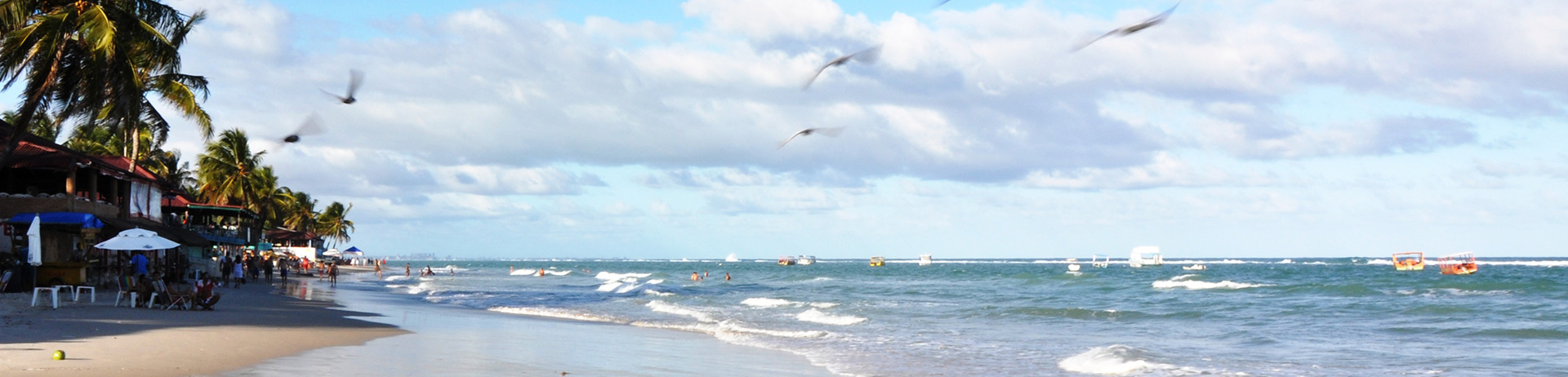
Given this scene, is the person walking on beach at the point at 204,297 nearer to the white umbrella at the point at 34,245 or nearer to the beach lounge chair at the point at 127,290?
the beach lounge chair at the point at 127,290

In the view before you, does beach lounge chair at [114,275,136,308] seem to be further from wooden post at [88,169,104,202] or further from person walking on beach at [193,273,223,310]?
wooden post at [88,169,104,202]

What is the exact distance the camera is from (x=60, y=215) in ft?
80.1

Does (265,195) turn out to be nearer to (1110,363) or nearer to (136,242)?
(136,242)

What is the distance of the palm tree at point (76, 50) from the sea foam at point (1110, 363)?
1776 cm

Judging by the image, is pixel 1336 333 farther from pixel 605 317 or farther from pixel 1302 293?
pixel 1302 293

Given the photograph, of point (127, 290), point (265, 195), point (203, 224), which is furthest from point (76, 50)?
point (265, 195)

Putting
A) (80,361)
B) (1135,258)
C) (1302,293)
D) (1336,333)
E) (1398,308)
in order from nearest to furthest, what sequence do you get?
(80,361), (1336,333), (1398,308), (1302,293), (1135,258)

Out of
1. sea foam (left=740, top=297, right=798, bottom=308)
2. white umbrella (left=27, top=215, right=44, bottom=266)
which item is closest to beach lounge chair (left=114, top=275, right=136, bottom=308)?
white umbrella (left=27, top=215, right=44, bottom=266)

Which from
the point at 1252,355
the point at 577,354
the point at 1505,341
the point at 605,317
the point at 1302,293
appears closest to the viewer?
the point at 577,354

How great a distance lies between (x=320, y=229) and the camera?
433 ft

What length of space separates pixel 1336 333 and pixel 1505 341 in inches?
114

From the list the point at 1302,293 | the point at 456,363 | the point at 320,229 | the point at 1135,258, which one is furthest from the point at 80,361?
the point at 320,229

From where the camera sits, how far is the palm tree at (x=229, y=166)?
53.8 m

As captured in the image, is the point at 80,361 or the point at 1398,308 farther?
the point at 1398,308
